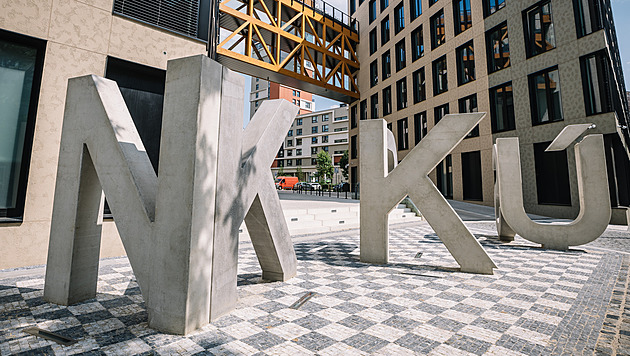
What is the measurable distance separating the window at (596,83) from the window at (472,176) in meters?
5.74

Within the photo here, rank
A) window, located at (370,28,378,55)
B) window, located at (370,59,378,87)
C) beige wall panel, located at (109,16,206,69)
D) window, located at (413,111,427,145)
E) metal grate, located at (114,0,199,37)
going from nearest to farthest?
beige wall panel, located at (109,16,206,69) → metal grate, located at (114,0,199,37) → window, located at (413,111,427,145) → window, located at (370,59,378,87) → window, located at (370,28,378,55)

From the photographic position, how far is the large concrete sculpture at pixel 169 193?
2.86 m

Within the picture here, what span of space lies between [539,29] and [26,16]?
20.5 meters

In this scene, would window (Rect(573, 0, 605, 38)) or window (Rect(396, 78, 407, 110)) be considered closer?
window (Rect(573, 0, 605, 38))

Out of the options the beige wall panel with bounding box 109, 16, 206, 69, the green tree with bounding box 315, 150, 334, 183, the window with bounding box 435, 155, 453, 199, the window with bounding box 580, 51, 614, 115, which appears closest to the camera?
the beige wall panel with bounding box 109, 16, 206, 69

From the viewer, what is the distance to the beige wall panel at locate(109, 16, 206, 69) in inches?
241

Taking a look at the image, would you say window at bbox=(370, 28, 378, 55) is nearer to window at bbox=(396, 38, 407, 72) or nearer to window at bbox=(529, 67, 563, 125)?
window at bbox=(396, 38, 407, 72)

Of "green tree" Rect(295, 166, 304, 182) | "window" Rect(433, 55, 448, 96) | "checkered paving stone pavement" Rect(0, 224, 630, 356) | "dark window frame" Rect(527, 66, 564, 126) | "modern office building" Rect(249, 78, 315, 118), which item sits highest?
"modern office building" Rect(249, 78, 315, 118)

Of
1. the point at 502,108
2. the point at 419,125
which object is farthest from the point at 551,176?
the point at 419,125

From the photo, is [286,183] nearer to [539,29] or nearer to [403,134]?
[403,134]

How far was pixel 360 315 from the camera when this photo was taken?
3244mm

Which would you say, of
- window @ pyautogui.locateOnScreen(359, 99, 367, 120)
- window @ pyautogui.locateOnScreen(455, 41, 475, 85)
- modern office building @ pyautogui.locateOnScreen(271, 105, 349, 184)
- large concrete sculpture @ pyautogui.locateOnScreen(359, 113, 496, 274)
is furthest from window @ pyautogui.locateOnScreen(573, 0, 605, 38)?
modern office building @ pyautogui.locateOnScreen(271, 105, 349, 184)

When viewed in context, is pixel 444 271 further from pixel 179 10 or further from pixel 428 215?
pixel 179 10

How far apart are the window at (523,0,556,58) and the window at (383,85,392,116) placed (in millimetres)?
10818
